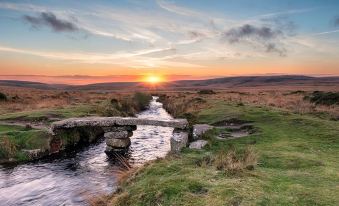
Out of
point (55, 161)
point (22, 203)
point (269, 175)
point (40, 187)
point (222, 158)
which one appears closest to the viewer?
point (269, 175)

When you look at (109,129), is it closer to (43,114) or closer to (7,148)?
(7,148)

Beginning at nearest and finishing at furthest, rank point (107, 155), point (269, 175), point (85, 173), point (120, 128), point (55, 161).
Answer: point (269, 175)
point (85, 173)
point (55, 161)
point (107, 155)
point (120, 128)

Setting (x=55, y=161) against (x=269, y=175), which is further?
(x=55, y=161)

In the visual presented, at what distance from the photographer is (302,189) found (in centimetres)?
1325

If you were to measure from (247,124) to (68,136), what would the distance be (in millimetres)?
16327

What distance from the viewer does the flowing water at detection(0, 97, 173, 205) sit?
18.8m

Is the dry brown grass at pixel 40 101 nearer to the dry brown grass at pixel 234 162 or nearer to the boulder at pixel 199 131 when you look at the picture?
the boulder at pixel 199 131

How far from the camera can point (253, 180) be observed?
1421 centimetres

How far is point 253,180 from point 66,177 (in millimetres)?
13176

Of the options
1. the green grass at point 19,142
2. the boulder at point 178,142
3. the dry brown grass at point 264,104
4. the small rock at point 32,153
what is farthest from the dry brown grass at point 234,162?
the dry brown grass at point 264,104

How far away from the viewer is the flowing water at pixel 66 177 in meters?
18.8

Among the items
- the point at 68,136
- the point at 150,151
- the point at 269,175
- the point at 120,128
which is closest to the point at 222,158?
the point at 269,175

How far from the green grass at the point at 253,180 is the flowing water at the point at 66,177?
3.46m

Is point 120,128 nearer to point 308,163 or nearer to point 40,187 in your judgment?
point 40,187
